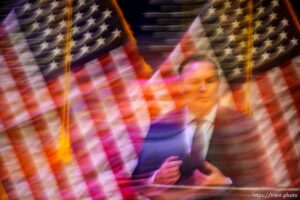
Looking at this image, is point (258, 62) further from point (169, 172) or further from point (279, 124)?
point (169, 172)

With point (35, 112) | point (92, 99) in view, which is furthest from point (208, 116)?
point (35, 112)

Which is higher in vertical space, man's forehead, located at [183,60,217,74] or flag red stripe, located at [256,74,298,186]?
man's forehead, located at [183,60,217,74]

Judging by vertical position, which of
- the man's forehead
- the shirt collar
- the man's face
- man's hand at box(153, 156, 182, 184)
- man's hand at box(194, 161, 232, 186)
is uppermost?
the man's forehead

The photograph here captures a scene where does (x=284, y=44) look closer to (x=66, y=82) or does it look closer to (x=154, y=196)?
(x=154, y=196)

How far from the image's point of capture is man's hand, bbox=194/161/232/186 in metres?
1.70

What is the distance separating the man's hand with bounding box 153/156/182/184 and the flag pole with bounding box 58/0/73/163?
381 mm

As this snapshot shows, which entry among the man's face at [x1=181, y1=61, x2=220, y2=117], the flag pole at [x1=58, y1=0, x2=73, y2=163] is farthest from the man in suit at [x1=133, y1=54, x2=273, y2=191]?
the flag pole at [x1=58, y1=0, x2=73, y2=163]

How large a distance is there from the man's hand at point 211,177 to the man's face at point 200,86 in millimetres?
214

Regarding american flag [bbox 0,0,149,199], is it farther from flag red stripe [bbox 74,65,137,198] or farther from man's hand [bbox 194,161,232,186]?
man's hand [bbox 194,161,232,186]

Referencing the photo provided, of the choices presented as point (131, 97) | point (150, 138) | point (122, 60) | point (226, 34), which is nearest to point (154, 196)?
point (150, 138)

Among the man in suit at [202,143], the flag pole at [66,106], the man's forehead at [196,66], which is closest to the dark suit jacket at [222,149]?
the man in suit at [202,143]

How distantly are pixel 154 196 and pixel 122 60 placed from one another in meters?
0.57

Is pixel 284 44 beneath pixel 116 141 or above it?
above

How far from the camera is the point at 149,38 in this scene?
180 cm
